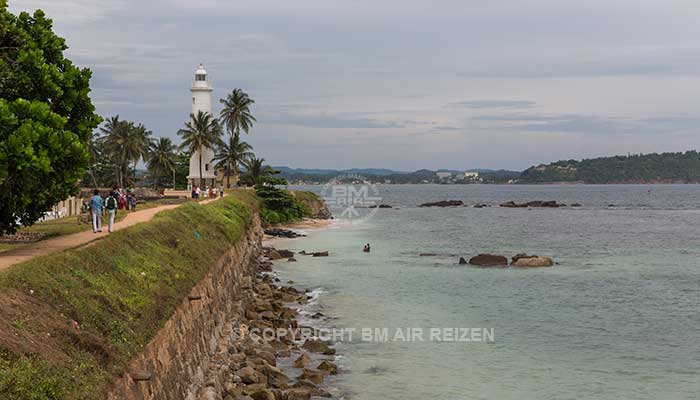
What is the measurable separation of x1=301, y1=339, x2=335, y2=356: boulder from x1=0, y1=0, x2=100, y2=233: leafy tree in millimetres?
10339

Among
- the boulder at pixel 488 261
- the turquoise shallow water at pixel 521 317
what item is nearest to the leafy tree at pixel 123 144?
the turquoise shallow water at pixel 521 317

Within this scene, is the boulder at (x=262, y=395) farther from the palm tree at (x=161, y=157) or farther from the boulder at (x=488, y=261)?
the palm tree at (x=161, y=157)

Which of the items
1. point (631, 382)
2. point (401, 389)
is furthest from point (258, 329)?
point (631, 382)

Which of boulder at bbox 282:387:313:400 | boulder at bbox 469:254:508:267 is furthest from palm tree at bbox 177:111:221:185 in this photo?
boulder at bbox 282:387:313:400

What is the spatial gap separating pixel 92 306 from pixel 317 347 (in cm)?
1224

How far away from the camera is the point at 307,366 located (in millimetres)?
23422

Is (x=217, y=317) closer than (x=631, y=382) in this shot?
No

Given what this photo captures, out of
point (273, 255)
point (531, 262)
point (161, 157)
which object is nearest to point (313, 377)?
point (531, 262)

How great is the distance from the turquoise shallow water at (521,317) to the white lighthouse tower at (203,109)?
19236 mm

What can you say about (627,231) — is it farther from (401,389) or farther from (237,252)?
(401,389)

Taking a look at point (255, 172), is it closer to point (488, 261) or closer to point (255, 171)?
point (255, 171)

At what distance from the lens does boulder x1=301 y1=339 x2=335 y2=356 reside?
25.3m

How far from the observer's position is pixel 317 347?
2570 centimetres

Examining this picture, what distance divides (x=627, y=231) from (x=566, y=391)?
67608 mm
